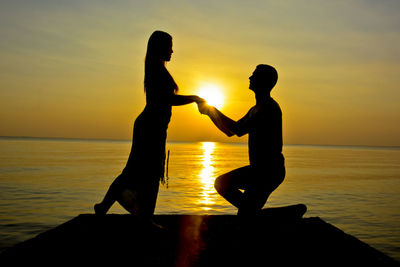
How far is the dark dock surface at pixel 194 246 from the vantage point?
13.8 ft

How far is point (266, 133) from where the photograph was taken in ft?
17.1

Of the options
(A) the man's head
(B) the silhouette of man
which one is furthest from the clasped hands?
(A) the man's head

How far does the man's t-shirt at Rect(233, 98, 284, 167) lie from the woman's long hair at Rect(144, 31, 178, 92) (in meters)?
1.30

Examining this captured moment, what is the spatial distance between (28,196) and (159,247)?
1202 centimetres

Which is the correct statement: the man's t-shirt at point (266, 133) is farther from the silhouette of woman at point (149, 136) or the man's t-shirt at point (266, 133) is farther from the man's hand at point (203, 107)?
the silhouette of woman at point (149, 136)

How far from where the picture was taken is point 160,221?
6.62 m

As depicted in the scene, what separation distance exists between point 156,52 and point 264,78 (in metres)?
1.56

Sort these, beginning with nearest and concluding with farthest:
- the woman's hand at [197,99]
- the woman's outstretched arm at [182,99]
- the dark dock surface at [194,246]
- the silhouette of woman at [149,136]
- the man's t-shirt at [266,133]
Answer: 1. the dark dock surface at [194,246]
2. the man's t-shirt at [266,133]
3. the silhouette of woman at [149,136]
4. the woman's outstretched arm at [182,99]
5. the woman's hand at [197,99]

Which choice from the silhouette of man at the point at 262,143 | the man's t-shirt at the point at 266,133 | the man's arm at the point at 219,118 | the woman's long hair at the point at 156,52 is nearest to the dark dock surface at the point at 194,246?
the silhouette of man at the point at 262,143

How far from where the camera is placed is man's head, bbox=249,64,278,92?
5227mm

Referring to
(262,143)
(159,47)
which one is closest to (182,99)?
(159,47)

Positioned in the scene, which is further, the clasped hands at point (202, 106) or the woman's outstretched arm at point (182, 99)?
the clasped hands at point (202, 106)

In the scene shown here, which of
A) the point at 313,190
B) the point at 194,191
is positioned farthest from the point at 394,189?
the point at 194,191

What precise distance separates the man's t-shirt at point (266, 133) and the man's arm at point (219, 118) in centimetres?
50
